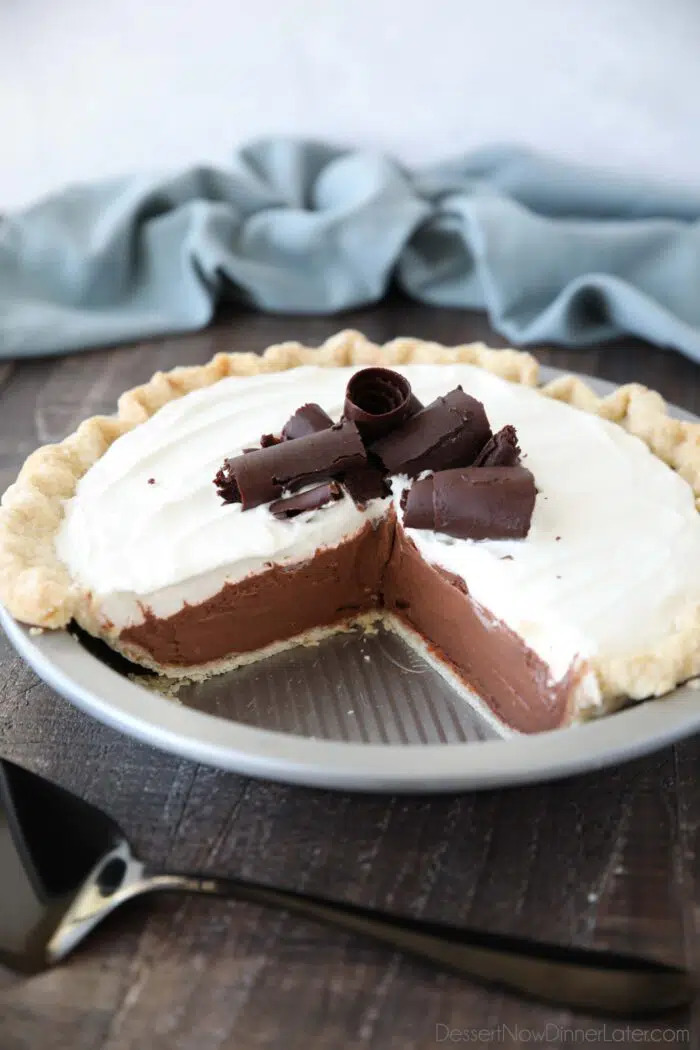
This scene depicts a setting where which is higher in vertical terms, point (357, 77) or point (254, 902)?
point (357, 77)

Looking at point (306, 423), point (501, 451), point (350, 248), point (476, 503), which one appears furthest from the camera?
point (350, 248)

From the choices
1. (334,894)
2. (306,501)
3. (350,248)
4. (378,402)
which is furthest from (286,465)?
(350,248)

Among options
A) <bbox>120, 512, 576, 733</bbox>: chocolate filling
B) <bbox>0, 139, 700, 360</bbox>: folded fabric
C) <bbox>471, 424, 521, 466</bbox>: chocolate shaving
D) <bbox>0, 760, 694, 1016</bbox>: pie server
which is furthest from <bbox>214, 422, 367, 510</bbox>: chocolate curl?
<bbox>0, 139, 700, 360</bbox>: folded fabric

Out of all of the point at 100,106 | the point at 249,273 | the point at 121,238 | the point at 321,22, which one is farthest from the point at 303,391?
the point at 100,106

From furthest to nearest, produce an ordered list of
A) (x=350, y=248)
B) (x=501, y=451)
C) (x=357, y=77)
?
(x=357, y=77), (x=350, y=248), (x=501, y=451)

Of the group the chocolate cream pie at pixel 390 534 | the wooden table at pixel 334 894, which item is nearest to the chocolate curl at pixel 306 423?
the chocolate cream pie at pixel 390 534

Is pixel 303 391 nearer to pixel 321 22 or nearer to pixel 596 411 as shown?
pixel 596 411

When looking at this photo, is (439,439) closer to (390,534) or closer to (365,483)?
(365,483)
